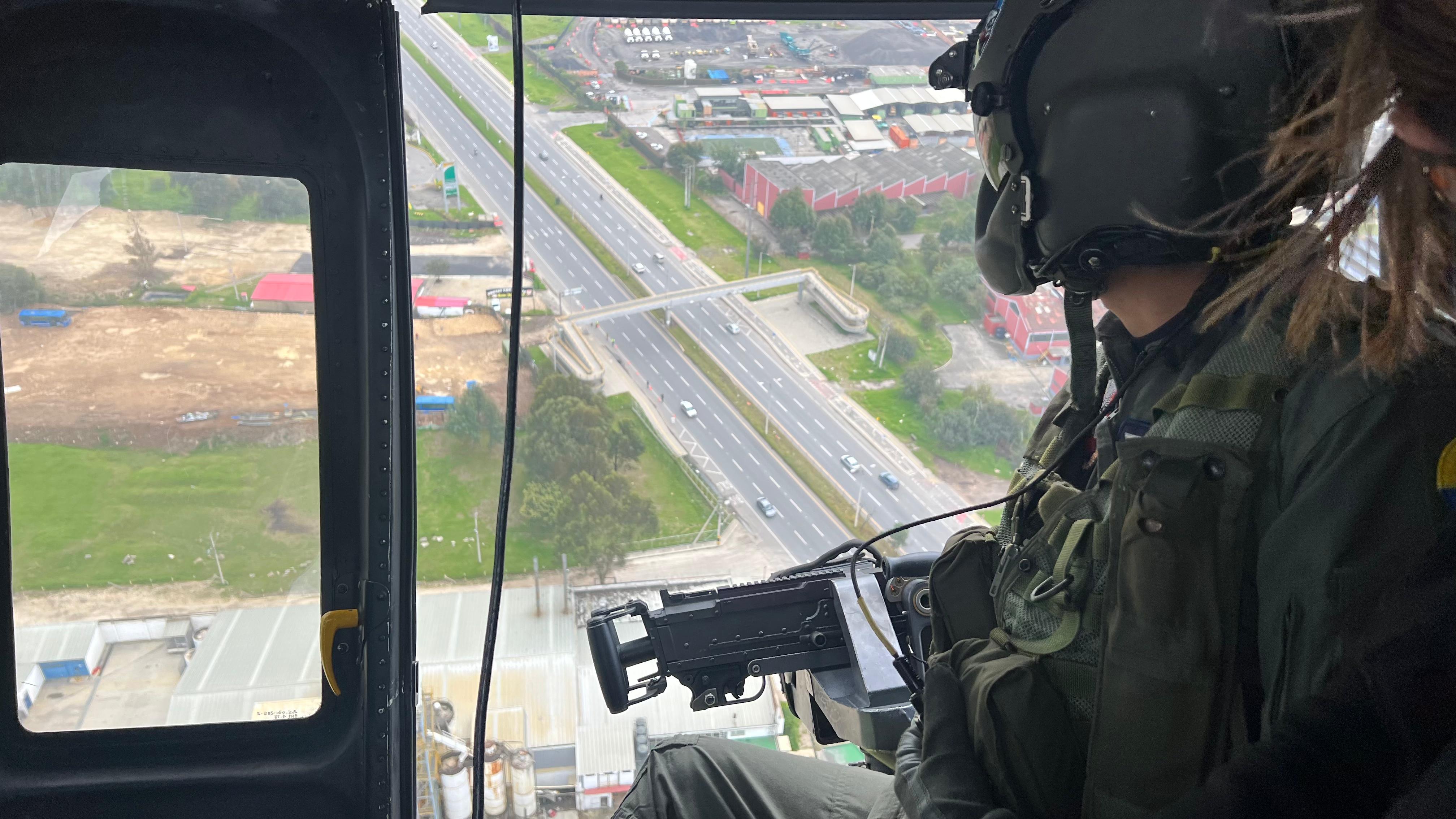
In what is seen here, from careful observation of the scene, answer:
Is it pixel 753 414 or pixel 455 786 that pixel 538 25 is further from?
pixel 753 414

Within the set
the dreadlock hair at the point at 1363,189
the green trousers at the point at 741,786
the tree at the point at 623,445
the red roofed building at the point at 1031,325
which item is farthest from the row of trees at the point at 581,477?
the dreadlock hair at the point at 1363,189

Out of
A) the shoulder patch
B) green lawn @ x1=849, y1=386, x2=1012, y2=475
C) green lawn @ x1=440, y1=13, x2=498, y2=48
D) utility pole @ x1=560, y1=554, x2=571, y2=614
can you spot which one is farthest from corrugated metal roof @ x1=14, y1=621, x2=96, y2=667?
green lawn @ x1=849, y1=386, x2=1012, y2=475

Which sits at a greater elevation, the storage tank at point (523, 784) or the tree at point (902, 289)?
the tree at point (902, 289)

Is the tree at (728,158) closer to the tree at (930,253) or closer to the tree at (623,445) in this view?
the tree at (930,253)

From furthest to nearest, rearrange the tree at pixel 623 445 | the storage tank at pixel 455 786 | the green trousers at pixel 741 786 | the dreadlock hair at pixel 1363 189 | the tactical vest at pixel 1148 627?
the tree at pixel 623 445 < the storage tank at pixel 455 786 < the green trousers at pixel 741 786 < the tactical vest at pixel 1148 627 < the dreadlock hair at pixel 1363 189

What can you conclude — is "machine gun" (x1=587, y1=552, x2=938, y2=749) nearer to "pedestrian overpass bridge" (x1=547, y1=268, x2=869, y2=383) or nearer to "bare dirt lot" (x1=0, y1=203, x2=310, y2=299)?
"bare dirt lot" (x1=0, y1=203, x2=310, y2=299)

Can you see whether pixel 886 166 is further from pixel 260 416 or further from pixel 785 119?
pixel 260 416

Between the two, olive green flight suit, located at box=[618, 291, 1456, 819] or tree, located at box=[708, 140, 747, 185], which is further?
tree, located at box=[708, 140, 747, 185]
